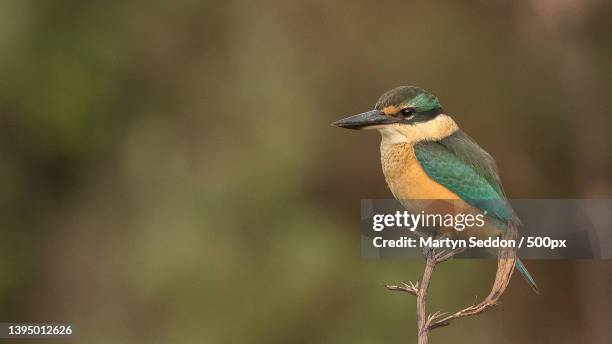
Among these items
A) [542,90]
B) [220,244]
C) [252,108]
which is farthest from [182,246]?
[542,90]

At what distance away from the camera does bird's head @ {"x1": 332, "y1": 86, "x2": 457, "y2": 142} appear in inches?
46.4

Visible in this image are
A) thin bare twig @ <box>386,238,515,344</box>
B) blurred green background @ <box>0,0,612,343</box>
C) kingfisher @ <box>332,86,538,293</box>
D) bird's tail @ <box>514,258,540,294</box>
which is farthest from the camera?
blurred green background @ <box>0,0,612,343</box>

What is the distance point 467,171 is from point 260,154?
1295mm

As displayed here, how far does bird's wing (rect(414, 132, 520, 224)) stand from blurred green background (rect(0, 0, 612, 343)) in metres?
0.85

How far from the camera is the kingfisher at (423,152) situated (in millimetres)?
1147

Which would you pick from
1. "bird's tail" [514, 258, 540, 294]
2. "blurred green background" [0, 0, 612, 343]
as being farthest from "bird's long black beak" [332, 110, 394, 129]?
"blurred green background" [0, 0, 612, 343]

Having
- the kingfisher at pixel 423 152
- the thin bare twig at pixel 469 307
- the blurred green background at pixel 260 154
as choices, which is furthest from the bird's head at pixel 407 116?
the blurred green background at pixel 260 154

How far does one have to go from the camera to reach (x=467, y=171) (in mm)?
1160

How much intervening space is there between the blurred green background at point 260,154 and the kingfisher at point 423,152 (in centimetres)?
84

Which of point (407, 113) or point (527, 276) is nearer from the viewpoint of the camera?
point (527, 276)
